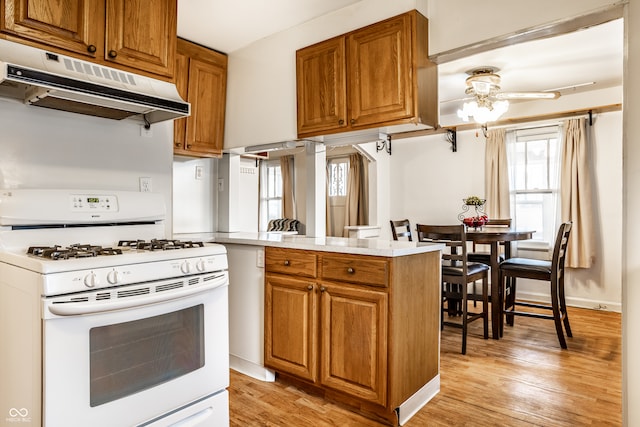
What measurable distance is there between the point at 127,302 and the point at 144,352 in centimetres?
24

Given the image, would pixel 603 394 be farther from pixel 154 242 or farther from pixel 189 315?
pixel 154 242

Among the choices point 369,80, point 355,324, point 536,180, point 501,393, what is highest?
point 369,80

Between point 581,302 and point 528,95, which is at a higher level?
point 528,95

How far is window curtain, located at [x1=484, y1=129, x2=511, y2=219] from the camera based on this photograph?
16.8 ft

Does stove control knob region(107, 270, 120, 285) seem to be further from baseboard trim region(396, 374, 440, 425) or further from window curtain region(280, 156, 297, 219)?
window curtain region(280, 156, 297, 219)

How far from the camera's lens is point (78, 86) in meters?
1.74

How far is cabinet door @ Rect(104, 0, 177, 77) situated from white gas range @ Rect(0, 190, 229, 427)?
0.77 meters

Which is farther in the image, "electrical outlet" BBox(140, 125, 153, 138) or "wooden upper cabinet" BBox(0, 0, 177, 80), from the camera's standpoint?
"electrical outlet" BBox(140, 125, 153, 138)

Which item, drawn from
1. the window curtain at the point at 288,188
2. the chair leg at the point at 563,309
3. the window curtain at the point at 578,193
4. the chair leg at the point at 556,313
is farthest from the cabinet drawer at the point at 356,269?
the window curtain at the point at 288,188

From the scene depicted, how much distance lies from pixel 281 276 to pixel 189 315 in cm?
81

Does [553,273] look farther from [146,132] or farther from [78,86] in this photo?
[78,86]

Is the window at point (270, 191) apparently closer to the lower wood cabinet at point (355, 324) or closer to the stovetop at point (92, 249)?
the lower wood cabinet at point (355, 324)

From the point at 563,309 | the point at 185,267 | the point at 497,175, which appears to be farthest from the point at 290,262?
the point at 497,175

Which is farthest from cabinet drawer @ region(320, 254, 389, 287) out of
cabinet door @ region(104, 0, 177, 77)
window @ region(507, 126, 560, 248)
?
window @ region(507, 126, 560, 248)
